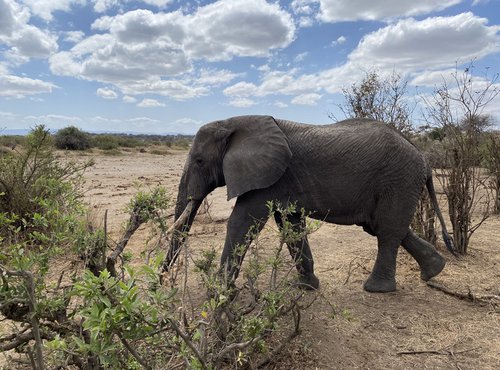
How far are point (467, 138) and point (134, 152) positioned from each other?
24672mm

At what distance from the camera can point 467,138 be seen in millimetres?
5281

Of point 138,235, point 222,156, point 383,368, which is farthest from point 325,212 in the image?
point 138,235

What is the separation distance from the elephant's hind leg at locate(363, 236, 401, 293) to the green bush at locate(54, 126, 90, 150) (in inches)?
959

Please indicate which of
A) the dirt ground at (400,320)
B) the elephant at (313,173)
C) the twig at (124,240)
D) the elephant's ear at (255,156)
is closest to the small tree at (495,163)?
the dirt ground at (400,320)

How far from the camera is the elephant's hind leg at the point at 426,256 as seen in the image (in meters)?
4.30

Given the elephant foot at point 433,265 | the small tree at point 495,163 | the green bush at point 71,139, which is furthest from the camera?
the green bush at point 71,139

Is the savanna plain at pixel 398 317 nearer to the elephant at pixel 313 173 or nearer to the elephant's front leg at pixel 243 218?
the elephant's front leg at pixel 243 218

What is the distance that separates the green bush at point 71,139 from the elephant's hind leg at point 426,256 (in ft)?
80.0

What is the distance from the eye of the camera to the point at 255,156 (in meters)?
3.74

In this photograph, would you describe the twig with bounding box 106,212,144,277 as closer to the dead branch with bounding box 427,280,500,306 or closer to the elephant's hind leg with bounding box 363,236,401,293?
the elephant's hind leg with bounding box 363,236,401,293

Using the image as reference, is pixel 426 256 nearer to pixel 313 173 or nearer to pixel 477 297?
pixel 477 297

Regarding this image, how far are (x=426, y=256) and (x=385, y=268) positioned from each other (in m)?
0.54

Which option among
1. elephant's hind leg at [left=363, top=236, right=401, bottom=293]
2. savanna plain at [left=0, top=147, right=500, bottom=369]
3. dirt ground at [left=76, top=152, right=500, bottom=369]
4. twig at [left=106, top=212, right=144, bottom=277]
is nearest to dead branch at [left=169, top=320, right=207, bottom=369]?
twig at [left=106, top=212, right=144, bottom=277]

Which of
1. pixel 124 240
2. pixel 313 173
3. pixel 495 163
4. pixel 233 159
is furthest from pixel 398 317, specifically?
pixel 495 163
